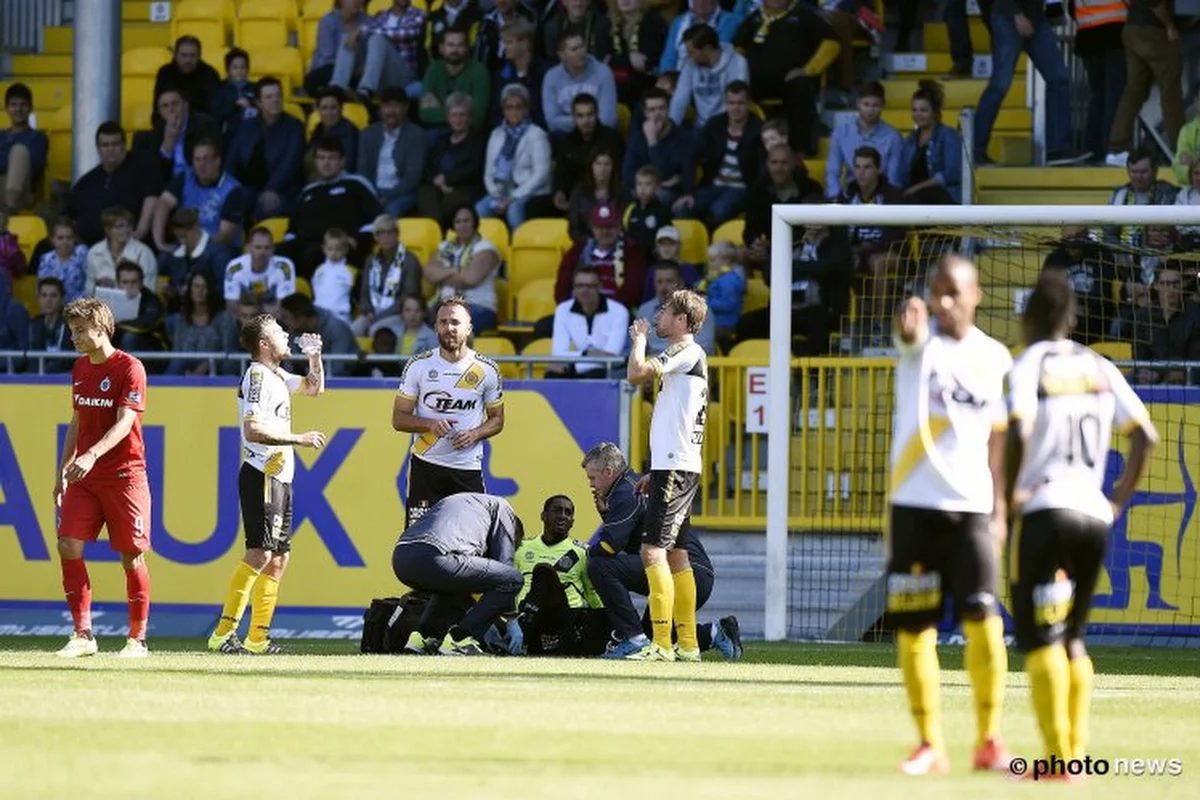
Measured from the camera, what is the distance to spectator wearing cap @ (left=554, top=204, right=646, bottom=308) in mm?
18172

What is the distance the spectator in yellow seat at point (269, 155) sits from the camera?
2091 cm

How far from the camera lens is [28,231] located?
2116 cm

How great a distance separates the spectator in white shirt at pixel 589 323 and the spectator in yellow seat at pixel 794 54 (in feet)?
10.4

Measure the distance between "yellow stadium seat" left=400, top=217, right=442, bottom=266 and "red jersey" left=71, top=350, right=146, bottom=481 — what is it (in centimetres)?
711

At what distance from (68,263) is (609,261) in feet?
16.9

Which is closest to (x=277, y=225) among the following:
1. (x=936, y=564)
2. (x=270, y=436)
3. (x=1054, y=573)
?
(x=270, y=436)

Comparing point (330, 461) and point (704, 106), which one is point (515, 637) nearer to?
point (330, 461)

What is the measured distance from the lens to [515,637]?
1388cm

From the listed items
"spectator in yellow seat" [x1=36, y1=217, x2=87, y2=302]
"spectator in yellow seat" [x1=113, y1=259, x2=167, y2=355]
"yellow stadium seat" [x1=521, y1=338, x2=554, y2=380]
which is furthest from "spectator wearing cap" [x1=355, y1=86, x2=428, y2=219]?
"yellow stadium seat" [x1=521, y1=338, x2=554, y2=380]

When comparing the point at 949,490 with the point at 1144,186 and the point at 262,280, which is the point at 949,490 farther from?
the point at 262,280

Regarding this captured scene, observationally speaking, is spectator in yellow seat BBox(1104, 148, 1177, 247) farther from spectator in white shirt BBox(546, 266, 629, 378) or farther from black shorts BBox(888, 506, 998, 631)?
black shorts BBox(888, 506, 998, 631)

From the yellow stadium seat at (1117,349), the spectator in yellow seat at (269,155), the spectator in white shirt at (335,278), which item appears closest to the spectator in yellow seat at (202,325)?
the spectator in white shirt at (335,278)

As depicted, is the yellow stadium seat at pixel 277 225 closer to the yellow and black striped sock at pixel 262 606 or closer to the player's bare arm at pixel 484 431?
the player's bare arm at pixel 484 431

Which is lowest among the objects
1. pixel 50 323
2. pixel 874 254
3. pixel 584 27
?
pixel 50 323
